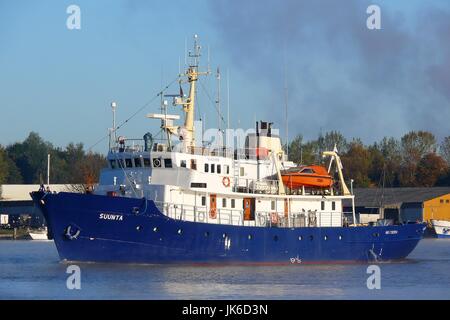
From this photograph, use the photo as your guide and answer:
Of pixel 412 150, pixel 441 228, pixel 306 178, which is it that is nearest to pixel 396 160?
pixel 412 150

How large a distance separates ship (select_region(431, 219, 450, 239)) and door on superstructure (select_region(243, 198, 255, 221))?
179 feet

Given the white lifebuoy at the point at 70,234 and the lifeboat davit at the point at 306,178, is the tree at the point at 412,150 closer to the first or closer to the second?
the lifeboat davit at the point at 306,178

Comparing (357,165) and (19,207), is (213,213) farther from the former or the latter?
(357,165)

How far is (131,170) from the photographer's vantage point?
2237 inches

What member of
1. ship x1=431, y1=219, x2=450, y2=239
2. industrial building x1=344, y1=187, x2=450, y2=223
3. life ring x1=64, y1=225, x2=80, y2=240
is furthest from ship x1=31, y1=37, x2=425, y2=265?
industrial building x1=344, y1=187, x2=450, y2=223

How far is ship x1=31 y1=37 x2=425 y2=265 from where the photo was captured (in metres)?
53.1

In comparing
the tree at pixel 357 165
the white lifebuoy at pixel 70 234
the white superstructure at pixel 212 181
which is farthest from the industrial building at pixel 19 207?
the white lifebuoy at pixel 70 234

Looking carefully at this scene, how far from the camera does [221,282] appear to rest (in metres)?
47.7

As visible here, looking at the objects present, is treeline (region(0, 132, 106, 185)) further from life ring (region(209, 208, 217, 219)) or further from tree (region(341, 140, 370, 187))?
life ring (region(209, 208, 217, 219))

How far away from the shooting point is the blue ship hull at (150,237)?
52812mm

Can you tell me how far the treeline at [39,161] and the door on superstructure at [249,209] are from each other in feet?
273
